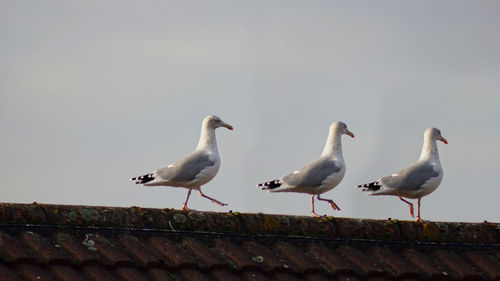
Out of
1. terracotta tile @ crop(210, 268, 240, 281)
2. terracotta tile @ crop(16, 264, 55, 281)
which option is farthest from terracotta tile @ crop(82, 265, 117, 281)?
terracotta tile @ crop(210, 268, 240, 281)

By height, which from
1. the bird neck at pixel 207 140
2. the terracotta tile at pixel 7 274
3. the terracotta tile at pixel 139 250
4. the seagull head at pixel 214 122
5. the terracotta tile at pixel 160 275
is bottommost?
the terracotta tile at pixel 7 274

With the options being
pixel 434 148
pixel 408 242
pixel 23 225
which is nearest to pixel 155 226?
pixel 23 225

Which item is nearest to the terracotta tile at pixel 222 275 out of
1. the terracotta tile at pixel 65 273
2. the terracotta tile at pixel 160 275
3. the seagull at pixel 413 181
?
the terracotta tile at pixel 160 275

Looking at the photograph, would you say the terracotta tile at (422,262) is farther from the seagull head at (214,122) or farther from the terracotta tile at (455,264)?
the seagull head at (214,122)

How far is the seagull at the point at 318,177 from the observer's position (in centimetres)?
1405

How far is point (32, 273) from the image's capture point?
698 centimetres

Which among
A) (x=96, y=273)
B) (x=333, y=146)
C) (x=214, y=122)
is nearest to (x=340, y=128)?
(x=333, y=146)

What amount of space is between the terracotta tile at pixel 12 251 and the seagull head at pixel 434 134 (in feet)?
29.9

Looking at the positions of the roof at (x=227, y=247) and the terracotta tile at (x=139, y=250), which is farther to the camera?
the terracotta tile at (x=139, y=250)

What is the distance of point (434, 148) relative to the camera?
1522cm

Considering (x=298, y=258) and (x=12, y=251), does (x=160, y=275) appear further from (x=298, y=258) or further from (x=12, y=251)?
(x=298, y=258)

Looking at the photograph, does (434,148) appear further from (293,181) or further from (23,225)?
(23,225)

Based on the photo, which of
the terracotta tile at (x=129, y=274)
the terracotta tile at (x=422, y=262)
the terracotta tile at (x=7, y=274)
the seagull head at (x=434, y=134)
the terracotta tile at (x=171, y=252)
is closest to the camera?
the terracotta tile at (x=7, y=274)

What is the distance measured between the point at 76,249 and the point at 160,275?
647 millimetres
